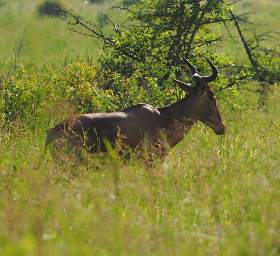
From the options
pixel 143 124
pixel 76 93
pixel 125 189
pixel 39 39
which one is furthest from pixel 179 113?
pixel 39 39

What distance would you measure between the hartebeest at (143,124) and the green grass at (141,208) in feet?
1.88

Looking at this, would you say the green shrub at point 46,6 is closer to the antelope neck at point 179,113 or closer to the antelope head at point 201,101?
the antelope head at point 201,101

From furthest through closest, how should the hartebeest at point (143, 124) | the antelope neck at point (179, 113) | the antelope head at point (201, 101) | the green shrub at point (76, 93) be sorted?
the green shrub at point (76, 93) → the antelope head at point (201, 101) → the antelope neck at point (179, 113) → the hartebeest at point (143, 124)

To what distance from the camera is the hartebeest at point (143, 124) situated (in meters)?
8.40

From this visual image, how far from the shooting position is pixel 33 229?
172 inches

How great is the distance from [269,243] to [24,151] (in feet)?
15.0

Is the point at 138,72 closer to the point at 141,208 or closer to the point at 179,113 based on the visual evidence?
the point at 179,113

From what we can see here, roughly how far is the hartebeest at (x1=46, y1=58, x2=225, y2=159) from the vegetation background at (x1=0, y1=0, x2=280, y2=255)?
1.08ft

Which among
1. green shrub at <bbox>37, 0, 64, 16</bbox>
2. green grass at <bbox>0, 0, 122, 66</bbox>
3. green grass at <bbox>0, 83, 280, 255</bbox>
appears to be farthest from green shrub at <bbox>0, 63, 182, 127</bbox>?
green shrub at <bbox>37, 0, 64, 16</bbox>

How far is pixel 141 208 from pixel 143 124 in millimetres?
3563

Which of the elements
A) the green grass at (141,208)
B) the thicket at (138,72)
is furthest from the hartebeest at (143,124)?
the thicket at (138,72)

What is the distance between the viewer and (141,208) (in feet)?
18.9

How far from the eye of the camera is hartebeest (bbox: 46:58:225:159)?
8.40 m

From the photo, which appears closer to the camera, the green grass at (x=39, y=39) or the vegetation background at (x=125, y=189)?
the vegetation background at (x=125, y=189)
